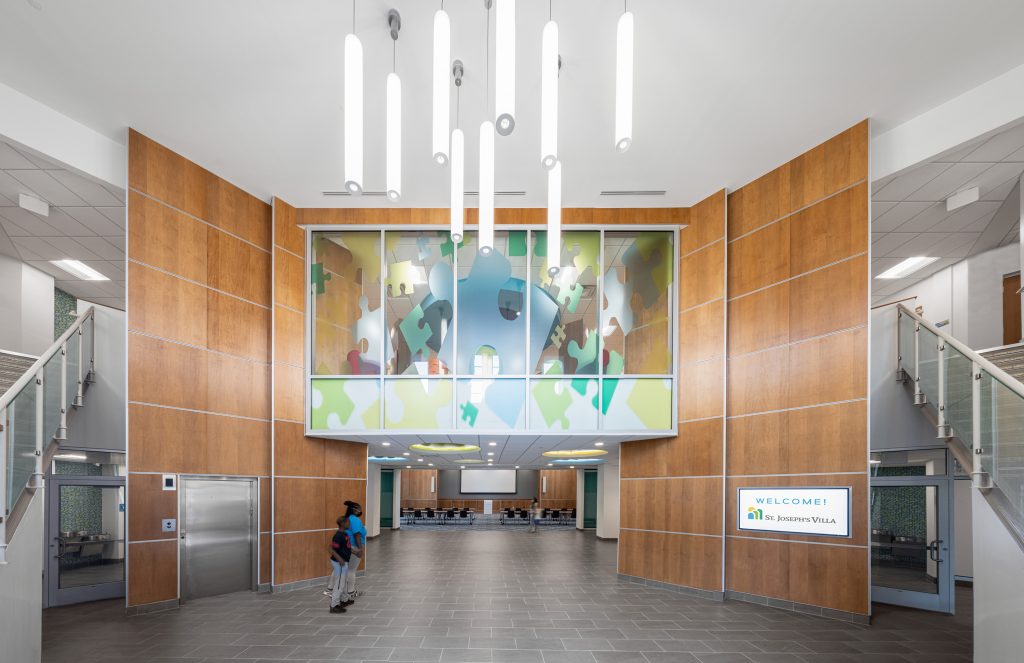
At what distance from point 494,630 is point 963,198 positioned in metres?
9.10

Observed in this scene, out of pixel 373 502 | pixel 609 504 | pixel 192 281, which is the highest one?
pixel 192 281

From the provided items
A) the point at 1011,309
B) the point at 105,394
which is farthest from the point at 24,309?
the point at 1011,309

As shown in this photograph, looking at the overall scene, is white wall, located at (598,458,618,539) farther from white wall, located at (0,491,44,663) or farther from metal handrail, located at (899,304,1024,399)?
white wall, located at (0,491,44,663)

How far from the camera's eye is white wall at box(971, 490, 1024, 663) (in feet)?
17.1

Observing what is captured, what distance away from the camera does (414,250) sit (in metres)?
11.2

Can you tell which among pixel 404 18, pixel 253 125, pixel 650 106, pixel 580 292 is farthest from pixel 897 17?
pixel 253 125

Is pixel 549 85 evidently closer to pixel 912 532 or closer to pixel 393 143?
pixel 393 143

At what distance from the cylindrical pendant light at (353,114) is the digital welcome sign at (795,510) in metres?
7.06

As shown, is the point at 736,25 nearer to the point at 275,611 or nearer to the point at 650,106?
the point at 650,106

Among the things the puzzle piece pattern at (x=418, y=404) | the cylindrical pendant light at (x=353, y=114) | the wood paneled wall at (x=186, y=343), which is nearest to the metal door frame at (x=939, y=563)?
the puzzle piece pattern at (x=418, y=404)

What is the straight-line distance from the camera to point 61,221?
34.1ft

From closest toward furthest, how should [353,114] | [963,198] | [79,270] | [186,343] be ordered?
[353,114]
[186,343]
[963,198]
[79,270]

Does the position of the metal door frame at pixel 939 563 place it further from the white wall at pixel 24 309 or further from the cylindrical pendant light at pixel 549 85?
the white wall at pixel 24 309

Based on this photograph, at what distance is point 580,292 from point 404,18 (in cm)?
585
